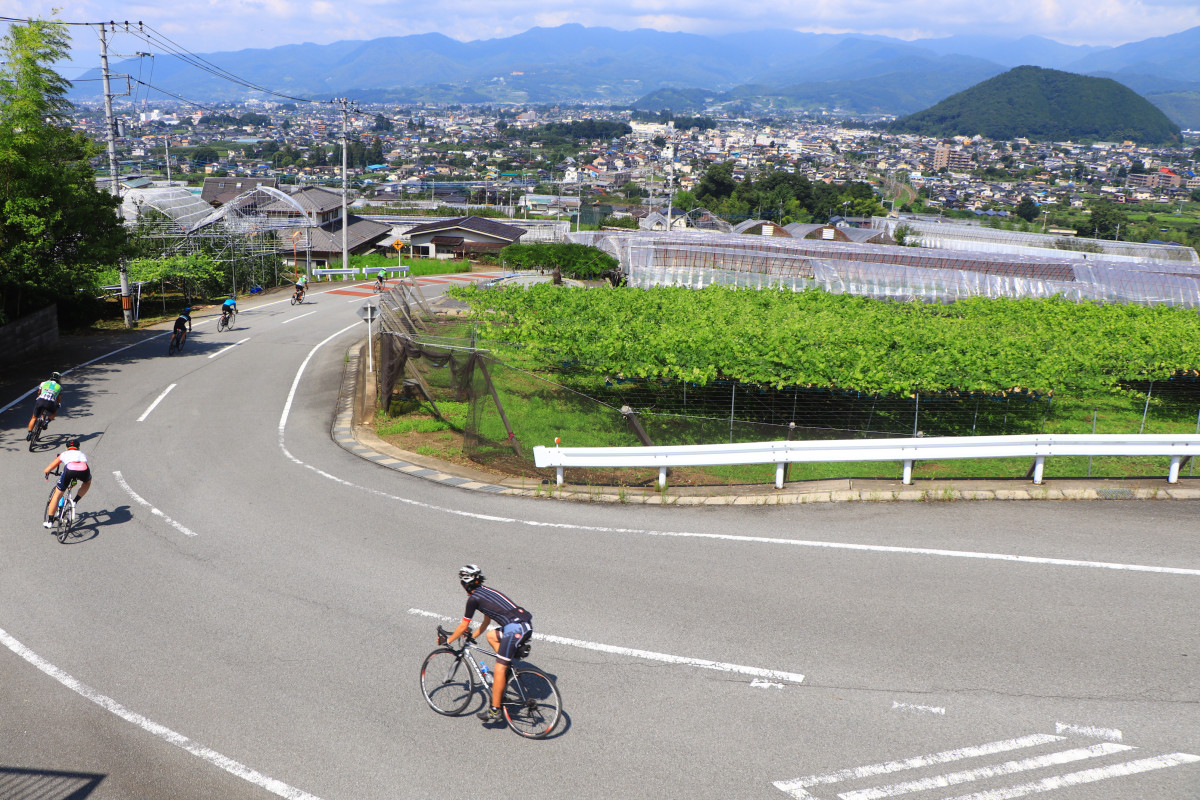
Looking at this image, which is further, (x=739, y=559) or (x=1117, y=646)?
(x=739, y=559)

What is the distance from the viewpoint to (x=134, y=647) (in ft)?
28.6

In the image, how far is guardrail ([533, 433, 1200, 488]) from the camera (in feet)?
41.5

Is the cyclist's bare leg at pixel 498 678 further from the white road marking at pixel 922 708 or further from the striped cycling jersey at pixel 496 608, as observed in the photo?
the white road marking at pixel 922 708

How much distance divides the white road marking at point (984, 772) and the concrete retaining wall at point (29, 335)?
83.3ft

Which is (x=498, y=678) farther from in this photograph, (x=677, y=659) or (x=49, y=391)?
(x=49, y=391)

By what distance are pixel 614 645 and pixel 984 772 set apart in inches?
143

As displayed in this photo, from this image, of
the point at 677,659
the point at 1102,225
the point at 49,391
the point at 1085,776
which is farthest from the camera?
the point at 1102,225

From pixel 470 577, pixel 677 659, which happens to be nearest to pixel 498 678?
pixel 470 577

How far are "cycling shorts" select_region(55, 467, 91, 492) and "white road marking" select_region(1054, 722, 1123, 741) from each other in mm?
12936

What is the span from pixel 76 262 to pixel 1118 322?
29.9 metres

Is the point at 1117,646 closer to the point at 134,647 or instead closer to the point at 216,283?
the point at 134,647

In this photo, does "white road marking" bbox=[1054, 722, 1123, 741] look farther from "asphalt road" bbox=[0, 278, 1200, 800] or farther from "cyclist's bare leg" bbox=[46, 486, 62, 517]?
"cyclist's bare leg" bbox=[46, 486, 62, 517]

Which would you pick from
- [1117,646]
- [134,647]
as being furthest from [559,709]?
[1117,646]

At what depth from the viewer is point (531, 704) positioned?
715 centimetres
